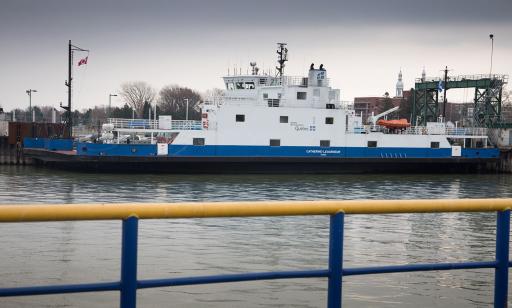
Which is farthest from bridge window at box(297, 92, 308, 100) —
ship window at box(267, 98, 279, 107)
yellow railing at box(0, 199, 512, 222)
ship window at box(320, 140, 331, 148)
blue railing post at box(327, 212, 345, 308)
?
blue railing post at box(327, 212, 345, 308)

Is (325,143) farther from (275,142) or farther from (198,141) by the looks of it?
(198,141)

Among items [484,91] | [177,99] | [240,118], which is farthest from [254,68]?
[177,99]

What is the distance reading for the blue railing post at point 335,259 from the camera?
3.13 metres

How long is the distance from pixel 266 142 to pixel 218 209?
94.0 ft

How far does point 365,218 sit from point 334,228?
41.0ft

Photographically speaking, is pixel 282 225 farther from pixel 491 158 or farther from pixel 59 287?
pixel 491 158

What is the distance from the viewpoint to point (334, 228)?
3.14m

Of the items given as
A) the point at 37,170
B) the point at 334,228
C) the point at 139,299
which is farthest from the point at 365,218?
the point at 37,170

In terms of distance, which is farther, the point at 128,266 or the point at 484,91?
the point at 484,91

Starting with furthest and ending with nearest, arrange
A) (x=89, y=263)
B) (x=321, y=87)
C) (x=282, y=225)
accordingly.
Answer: (x=321, y=87) → (x=282, y=225) → (x=89, y=263)

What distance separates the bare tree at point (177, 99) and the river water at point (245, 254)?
65.0m

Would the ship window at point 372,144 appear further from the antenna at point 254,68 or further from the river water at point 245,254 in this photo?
the river water at point 245,254

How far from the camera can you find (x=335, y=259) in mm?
3178

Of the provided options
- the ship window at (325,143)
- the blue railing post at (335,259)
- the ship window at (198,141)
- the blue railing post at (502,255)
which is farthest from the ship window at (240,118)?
the blue railing post at (335,259)
